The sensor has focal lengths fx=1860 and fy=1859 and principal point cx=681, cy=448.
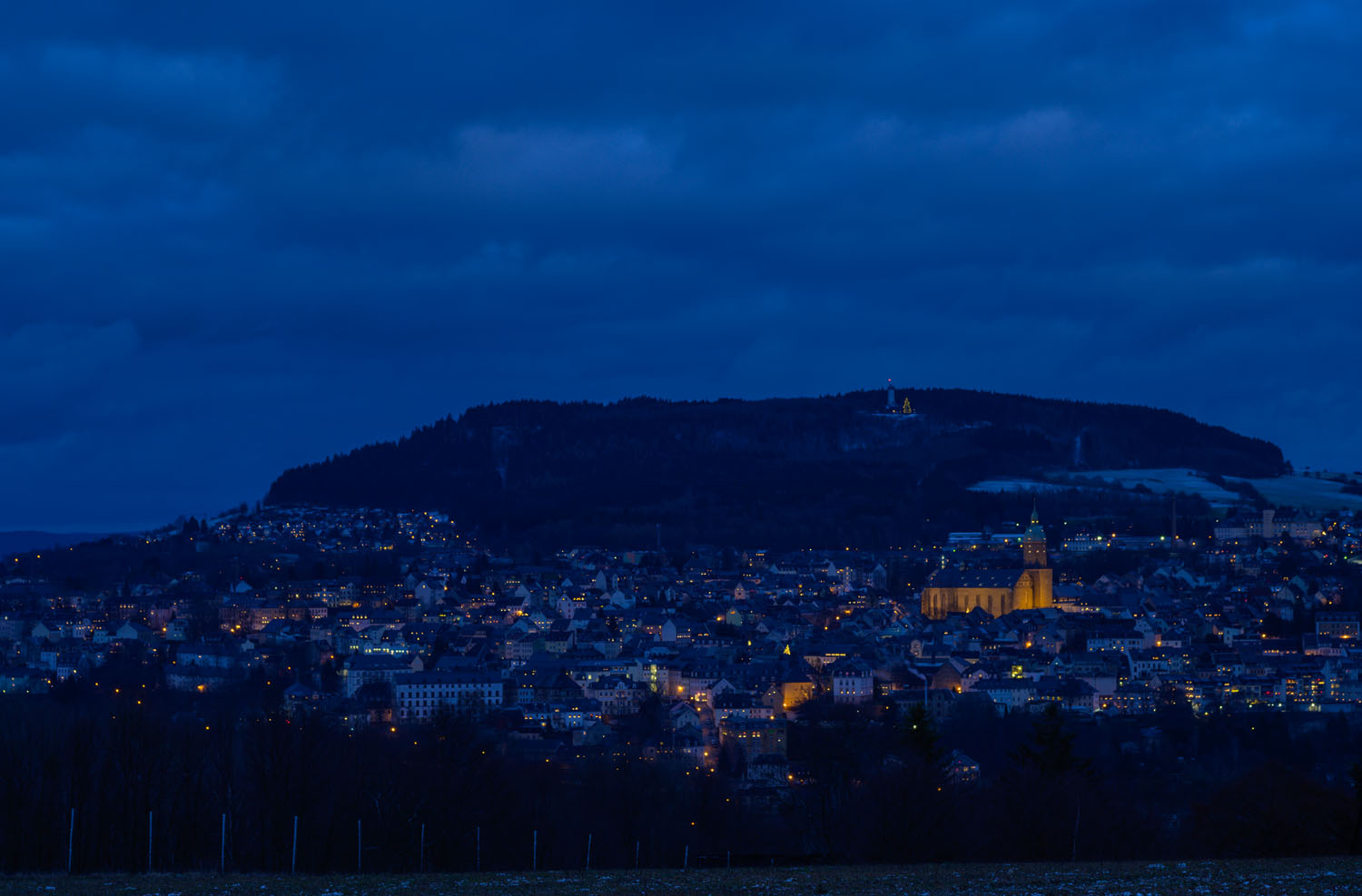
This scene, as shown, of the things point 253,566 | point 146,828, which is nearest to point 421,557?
point 253,566

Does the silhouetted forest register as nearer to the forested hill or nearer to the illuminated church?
the illuminated church

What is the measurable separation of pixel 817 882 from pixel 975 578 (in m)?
99.5

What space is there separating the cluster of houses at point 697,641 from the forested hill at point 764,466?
40.5 feet

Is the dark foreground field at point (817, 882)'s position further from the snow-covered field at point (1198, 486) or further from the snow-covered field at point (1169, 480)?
the snow-covered field at point (1169, 480)

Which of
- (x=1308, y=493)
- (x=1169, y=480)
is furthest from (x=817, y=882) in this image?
(x=1169, y=480)

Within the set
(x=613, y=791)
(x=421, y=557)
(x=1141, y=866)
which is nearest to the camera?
(x=1141, y=866)

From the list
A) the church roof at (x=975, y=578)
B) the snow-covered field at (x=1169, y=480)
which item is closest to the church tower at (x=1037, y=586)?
the church roof at (x=975, y=578)

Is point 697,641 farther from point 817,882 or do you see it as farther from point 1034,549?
point 817,882

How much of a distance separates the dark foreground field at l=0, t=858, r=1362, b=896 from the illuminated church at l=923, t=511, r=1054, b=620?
307 feet

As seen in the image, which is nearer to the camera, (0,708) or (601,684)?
(0,708)

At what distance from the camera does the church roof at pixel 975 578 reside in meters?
114

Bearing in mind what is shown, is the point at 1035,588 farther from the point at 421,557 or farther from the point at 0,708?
the point at 0,708

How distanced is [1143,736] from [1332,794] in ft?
115

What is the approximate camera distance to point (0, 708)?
198ft
